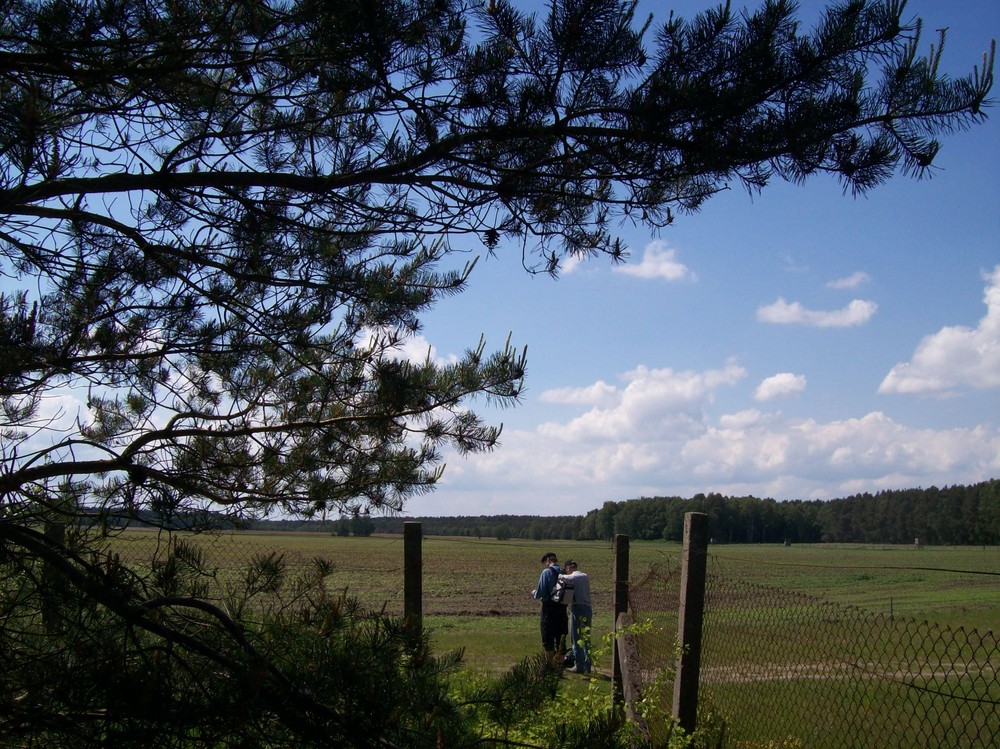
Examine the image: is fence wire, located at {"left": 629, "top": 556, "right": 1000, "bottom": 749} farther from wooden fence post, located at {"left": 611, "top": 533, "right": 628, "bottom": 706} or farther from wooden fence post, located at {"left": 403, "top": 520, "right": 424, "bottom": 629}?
wooden fence post, located at {"left": 403, "top": 520, "right": 424, "bottom": 629}

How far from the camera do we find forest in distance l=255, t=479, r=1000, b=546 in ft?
51.5

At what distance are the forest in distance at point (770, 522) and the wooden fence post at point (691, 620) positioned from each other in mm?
1280

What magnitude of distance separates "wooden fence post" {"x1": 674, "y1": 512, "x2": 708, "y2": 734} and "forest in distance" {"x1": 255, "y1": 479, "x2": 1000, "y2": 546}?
128 centimetres

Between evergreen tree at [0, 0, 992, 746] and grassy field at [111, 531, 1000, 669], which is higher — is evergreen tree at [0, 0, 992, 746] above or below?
above

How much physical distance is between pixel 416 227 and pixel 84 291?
135 centimetres

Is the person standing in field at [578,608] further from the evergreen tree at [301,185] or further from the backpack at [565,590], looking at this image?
the evergreen tree at [301,185]

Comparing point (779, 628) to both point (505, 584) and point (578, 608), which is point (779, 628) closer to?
point (578, 608)

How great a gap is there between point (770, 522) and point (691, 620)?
66.8 meters

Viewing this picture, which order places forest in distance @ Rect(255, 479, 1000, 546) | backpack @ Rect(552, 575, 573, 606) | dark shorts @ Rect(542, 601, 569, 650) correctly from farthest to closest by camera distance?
forest in distance @ Rect(255, 479, 1000, 546), dark shorts @ Rect(542, 601, 569, 650), backpack @ Rect(552, 575, 573, 606)

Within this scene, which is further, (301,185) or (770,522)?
(770,522)

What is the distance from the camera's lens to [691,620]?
4.06 meters

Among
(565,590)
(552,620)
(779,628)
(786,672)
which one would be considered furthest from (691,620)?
(552,620)

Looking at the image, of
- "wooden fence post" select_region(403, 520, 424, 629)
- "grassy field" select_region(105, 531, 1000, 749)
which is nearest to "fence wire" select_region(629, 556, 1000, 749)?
"grassy field" select_region(105, 531, 1000, 749)

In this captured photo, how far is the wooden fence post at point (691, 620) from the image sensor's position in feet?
13.2
